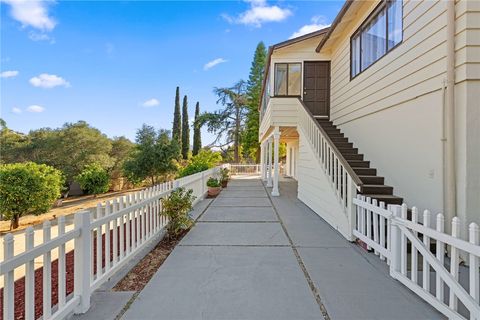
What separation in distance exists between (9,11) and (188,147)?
29217 mm

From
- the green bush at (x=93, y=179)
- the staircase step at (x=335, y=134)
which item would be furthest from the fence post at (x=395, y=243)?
the green bush at (x=93, y=179)

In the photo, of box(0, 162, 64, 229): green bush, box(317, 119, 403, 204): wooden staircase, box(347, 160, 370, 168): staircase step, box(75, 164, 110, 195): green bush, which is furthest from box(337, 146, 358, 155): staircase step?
box(75, 164, 110, 195): green bush

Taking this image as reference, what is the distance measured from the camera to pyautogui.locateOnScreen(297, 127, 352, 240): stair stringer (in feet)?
15.8

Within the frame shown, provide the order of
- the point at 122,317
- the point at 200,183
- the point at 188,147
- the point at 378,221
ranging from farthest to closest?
the point at 188,147 < the point at 200,183 < the point at 378,221 < the point at 122,317

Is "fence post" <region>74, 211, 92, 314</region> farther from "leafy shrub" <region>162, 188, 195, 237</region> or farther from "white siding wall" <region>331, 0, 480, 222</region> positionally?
"white siding wall" <region>331, 0, 480, 222</region>

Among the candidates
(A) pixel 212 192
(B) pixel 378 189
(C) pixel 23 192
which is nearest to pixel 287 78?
(A) pixel 212 192

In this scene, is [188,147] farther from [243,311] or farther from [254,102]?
[243,311]

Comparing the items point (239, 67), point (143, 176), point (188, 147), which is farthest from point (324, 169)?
point (188, 147)

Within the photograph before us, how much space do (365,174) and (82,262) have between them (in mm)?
5422

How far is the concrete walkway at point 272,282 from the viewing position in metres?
2.33

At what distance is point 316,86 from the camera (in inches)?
372

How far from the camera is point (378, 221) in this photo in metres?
3.76

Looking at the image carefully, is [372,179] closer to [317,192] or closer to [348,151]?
[317,192]

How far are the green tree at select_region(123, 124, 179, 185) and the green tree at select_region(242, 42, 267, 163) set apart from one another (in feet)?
26.5
